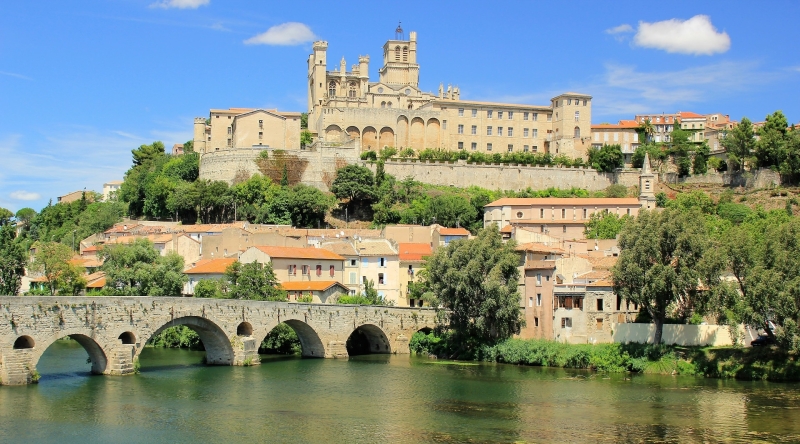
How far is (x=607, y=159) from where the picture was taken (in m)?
95.3

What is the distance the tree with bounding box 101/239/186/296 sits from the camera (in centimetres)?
5578

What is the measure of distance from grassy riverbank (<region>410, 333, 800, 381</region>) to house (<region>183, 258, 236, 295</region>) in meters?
17.6

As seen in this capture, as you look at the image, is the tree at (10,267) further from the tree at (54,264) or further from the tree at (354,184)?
the tree at (354,184)

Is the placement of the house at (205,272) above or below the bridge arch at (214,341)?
above

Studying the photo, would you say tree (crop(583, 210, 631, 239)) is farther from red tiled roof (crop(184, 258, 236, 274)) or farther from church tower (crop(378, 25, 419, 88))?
church tower (crop(378, 25, 419, 88))

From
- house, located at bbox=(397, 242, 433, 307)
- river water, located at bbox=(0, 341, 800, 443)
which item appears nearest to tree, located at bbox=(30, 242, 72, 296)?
river water, located at bbox=(0, 341, 800, 443)

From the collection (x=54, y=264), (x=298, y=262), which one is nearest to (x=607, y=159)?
(x=298, y=262)

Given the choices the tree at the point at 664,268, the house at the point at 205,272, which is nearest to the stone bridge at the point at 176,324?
the house at the point at 205,272

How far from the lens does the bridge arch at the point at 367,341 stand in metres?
54.6

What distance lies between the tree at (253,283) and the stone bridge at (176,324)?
3.08 meters

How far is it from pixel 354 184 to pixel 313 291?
25.7m

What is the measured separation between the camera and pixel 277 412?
116 feet

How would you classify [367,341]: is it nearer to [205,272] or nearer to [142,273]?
[205,272]

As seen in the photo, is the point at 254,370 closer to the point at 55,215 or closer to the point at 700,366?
the point at 700,366
